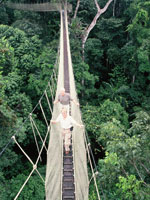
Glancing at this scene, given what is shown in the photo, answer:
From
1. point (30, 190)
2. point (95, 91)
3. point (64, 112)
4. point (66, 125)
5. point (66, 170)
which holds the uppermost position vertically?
point (64, 112)

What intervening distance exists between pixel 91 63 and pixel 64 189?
26.1ft

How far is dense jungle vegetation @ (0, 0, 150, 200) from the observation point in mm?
3813

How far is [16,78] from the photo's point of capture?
6.62 m

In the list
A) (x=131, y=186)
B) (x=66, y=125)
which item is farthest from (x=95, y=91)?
(x=66, y=125)

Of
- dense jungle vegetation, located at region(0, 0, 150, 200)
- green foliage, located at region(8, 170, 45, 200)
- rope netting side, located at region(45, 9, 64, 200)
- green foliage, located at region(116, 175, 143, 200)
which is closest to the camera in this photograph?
rope netting side, located at region(45, 9, 64, 200)

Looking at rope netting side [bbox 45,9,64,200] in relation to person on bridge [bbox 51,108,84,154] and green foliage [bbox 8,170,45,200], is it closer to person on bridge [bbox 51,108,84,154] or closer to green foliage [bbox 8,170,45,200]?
person on bridge [bbox 51,108,84,154]

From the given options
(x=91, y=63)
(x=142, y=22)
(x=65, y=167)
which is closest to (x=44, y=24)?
(x=91, y=63)

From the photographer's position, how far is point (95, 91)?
28.2 feet

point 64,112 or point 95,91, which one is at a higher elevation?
point 64,112

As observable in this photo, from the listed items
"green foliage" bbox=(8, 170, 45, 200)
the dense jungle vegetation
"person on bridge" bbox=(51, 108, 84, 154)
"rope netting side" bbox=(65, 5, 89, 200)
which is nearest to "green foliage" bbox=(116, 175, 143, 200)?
the dense jungle vegetation

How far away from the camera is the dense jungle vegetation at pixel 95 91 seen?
3.81m

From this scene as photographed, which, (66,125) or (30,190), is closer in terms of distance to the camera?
(66,125)

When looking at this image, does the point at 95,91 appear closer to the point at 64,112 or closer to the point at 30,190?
the point at 30,190

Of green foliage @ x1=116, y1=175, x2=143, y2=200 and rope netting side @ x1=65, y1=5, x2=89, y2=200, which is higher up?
rope netting side @ x1=65, y1=5, x2=89, y2=200
